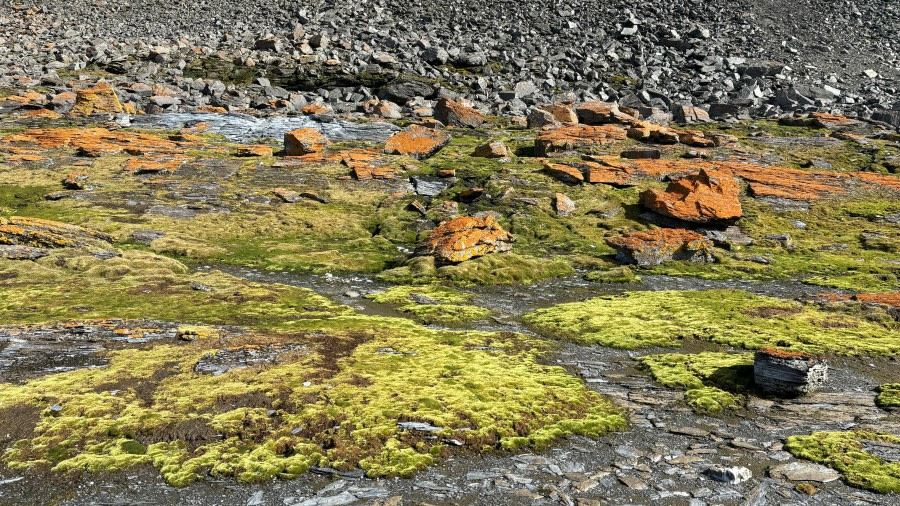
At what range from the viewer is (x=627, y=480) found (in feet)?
30.3

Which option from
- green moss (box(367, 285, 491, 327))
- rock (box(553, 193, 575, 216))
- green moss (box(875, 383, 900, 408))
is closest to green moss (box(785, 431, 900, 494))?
green moss (box(875, 383, 900, 408))

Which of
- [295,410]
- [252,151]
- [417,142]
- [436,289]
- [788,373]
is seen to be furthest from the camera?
[417,142]

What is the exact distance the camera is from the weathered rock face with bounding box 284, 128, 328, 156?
1357 inches

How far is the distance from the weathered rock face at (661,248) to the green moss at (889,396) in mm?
10865

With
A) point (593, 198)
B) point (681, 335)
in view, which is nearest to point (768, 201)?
point (593, 198)

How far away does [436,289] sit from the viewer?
19.9 meters

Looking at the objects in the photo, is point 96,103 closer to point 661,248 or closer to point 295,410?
point 661,248

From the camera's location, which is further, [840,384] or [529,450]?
[840,384]

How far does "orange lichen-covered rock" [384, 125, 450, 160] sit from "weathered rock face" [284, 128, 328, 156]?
12.0 ft

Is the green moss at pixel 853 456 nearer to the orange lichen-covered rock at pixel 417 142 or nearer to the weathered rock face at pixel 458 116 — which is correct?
the orange lichen-covered rock at pixel 417 142

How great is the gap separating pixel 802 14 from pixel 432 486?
83485mm

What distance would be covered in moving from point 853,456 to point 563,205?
64.0 ft

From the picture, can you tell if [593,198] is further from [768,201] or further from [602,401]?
[602,401]

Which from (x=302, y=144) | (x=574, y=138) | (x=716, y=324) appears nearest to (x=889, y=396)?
(x=716, y=324)
